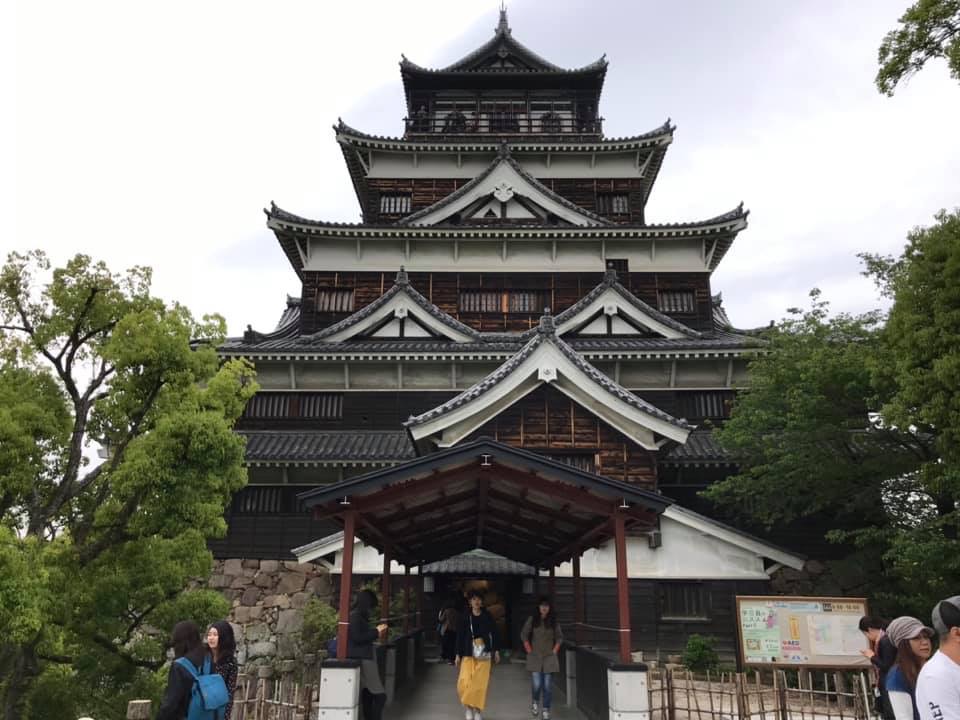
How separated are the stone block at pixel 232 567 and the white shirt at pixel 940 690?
17.5m

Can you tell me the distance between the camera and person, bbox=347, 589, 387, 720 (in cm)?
790

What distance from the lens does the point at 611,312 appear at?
70.6 ft

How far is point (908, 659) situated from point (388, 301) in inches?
726

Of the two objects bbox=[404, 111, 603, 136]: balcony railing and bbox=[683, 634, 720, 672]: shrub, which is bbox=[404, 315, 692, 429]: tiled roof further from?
bbox=[404, 111, 603, 136]: balcony railing

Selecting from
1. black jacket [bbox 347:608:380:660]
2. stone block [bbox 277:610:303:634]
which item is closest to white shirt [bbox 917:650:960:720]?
black jacket [bbox 347:608:380:660]

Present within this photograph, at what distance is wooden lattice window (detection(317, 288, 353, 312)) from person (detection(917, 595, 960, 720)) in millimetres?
21445

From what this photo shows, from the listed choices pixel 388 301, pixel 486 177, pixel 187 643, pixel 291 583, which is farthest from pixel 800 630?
pixel 486 177

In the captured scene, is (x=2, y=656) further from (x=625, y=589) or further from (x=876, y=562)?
(x=876, y=562)

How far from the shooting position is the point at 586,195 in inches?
1076

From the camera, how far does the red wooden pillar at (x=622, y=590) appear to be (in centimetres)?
789

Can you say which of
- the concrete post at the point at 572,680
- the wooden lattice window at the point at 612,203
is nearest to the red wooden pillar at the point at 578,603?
the concrete post at the point at 572,680

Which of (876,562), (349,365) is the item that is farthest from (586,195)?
(876,562)

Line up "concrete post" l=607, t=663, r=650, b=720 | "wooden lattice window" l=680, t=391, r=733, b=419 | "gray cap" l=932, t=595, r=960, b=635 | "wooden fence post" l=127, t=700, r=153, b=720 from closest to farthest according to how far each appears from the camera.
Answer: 1. "gray cap" l=932, t=595, r=960, b=635
2. "wooden fence post" l=127, t=700, r=153, b=720
3. "concrete post" l=607, t=663, r=650, b=720
4. "wooden lattice window" l=680, t=391, r=733, b=419

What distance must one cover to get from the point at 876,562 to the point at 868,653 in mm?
11351
